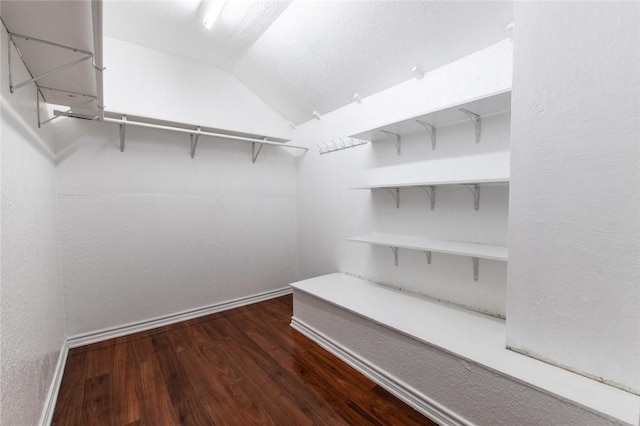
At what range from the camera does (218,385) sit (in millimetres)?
1708

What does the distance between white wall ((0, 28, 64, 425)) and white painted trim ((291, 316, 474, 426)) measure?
162 cm

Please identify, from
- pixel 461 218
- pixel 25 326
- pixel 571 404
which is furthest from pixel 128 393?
pixel 461 218

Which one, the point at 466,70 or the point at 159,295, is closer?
the point at 466,70

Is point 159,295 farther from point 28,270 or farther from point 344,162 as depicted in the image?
point 344,162

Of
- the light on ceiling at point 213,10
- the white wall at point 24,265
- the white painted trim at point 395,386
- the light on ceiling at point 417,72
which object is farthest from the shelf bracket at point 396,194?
the white wall at point 24,265

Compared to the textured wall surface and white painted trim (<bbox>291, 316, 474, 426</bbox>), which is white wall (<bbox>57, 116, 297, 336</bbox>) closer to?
white painted trim (<bbox>291, 316, 474, 426</bbox>)

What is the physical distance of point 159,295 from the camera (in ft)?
8.37

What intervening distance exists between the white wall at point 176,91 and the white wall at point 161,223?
0.23 m

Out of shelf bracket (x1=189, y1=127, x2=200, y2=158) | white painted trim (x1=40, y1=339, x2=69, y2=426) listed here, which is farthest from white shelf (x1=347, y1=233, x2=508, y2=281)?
white painted trim (x1=40, y1=339, x2=69, y2=426)

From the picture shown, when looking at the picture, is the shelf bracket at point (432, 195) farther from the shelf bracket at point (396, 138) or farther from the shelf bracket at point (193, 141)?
the shelf bracket at point (193, 141)

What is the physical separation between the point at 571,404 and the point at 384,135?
6.15 ft

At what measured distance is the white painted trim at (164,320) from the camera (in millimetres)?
2203

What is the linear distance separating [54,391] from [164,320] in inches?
39.0

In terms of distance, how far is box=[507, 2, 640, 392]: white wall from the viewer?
1.01 m
